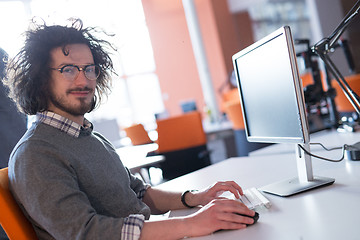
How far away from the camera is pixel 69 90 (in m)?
1.21

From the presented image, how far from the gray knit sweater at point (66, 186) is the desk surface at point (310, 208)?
0.33 meters

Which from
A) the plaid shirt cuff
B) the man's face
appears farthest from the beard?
the plaid shirt cuff

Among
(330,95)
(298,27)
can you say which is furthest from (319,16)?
(330,95)

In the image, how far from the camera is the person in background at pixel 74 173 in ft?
2.99

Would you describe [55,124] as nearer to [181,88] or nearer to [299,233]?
[299,233]

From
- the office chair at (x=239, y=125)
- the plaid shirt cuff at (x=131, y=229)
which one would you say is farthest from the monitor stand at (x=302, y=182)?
the office chair at (x=239, y=125)

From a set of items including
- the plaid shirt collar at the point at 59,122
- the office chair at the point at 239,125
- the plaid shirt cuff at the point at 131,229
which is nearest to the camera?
the plaid shirt cuff at the point at 131,229

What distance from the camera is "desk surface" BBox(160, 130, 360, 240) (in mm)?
811

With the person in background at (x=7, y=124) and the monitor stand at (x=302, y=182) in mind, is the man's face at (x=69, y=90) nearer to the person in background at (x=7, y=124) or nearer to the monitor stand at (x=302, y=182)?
the person in background at (x=7, y=124)

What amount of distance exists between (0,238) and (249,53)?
4.04ft

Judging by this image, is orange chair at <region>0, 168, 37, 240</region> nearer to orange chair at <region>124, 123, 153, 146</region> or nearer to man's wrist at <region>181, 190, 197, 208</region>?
man's wrist at <region>181, 190, 197, 208</region>

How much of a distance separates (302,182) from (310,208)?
242 mm

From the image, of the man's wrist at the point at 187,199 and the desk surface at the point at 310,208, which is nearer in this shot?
the desk surface at the point at 310,208

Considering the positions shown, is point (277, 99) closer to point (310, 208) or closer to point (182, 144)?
point (310, 208)
